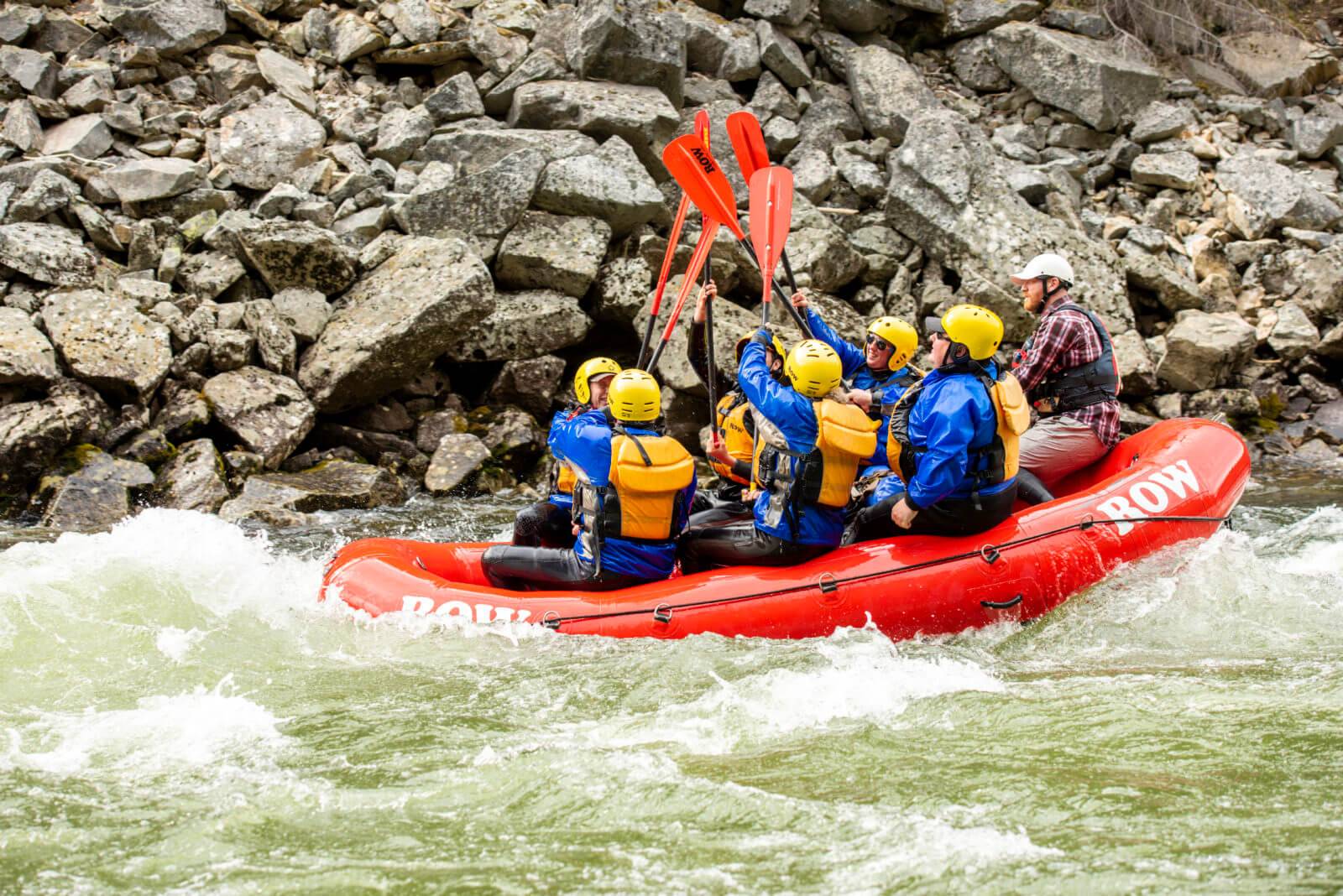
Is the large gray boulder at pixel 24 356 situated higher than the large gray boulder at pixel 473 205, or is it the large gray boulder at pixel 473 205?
the large gray boulder at pixel 473 205

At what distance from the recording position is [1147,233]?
1209 centimetres

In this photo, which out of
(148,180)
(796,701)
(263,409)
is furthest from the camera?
(148,180)

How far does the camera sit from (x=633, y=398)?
189 inches

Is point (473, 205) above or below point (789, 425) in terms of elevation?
below

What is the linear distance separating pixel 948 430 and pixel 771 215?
2.91 metres

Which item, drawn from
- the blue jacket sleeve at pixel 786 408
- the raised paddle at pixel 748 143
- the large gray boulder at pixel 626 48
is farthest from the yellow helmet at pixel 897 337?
the large gray boulder at pixel 626 48

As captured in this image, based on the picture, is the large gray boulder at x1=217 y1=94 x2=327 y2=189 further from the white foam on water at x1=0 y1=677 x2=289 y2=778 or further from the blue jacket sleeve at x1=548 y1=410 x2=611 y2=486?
the white foam on water at x1=0 y1=677 x2=289 y2=778

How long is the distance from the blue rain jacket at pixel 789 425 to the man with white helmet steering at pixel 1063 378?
1.40 m

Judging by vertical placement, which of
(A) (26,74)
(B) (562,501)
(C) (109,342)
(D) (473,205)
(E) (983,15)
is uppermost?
(E) (983,15)

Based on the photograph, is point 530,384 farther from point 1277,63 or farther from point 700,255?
point 1277,63

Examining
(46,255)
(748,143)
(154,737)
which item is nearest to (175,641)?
(154,737)

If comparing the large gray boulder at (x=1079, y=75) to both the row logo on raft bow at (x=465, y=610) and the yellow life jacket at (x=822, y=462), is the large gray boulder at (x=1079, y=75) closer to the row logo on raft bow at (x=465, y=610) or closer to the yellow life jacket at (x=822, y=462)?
the yellow life jacket at (x=822, y=462)

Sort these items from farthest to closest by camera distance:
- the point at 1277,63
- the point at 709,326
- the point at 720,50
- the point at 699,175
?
the point at 1277,63, the point at 720,50, the point at 699,175, the point at 709,326

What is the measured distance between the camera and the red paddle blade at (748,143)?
7.68 m
